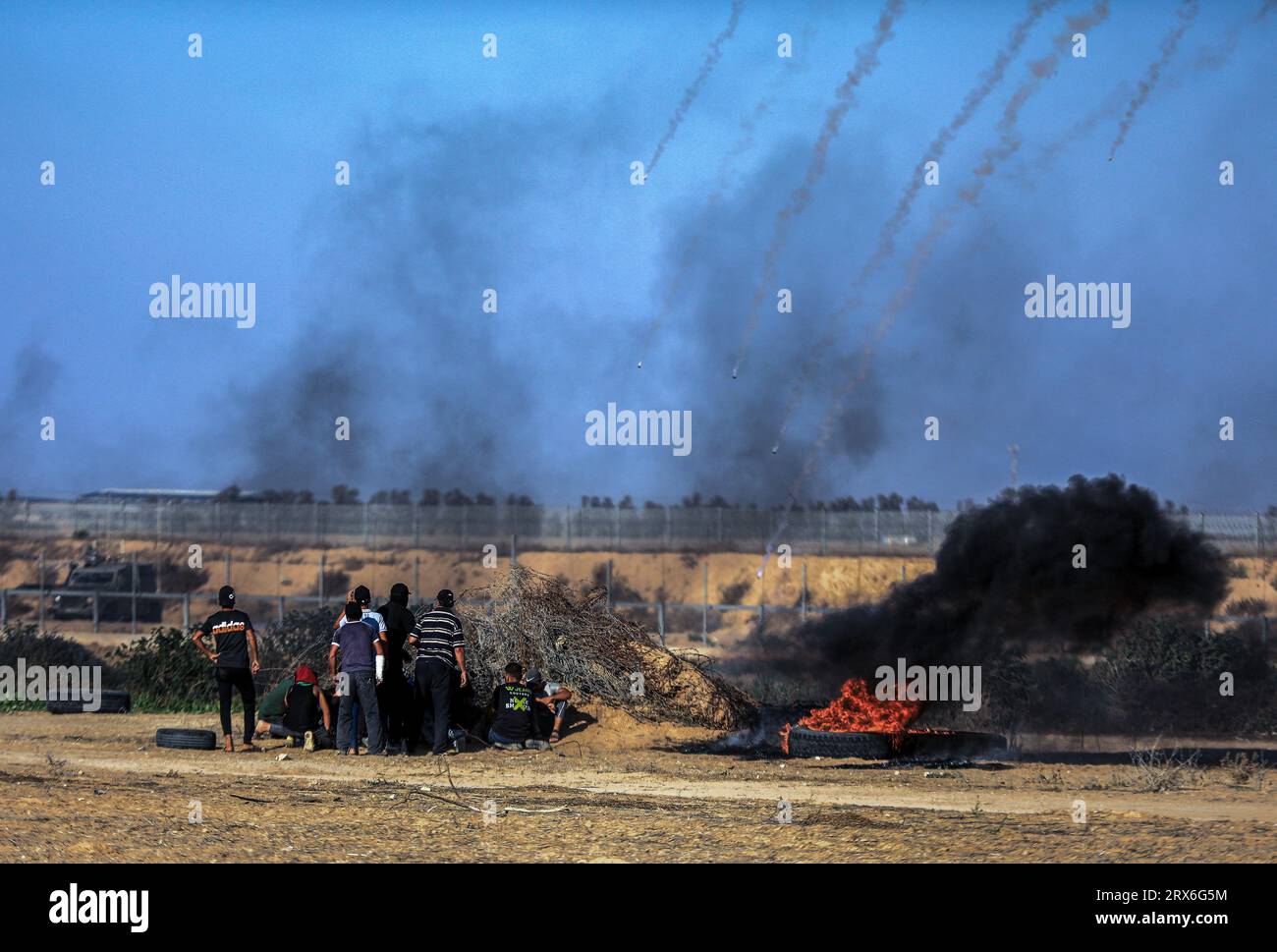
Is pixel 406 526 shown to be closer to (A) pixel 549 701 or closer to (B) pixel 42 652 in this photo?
(B) pixel 42 652

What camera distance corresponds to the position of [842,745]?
17984 millimetres

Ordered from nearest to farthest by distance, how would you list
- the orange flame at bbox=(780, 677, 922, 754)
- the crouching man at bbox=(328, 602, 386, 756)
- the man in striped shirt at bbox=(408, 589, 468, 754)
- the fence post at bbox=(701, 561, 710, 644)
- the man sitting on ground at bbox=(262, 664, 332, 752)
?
1. the crouching man at bbox=(328, 602, 386, 756)
2. the man in striped shirt at bbox=(408, 589, 468, 754)
3. the man sitting on ground at bbox=(262, 664, 332, 752)
4. the orange flame at bbox=(780, 677, 922, 754)
5. the fence post at bbox=(701, 561, 710, 644)

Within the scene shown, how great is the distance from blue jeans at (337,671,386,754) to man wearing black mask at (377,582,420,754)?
0.49 feet

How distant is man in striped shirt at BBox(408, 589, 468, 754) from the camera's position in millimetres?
16797

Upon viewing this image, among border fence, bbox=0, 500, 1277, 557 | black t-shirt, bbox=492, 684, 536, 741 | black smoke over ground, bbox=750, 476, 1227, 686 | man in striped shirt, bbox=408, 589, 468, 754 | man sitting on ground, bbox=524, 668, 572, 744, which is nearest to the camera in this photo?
man in striped shirt, bbox=408, 589, 468, 754

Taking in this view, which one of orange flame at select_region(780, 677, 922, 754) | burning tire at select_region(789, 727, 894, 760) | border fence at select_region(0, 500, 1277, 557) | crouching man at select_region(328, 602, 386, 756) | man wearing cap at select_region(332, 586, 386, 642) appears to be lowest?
burning tire at select_region(789, 727, 894, 760)

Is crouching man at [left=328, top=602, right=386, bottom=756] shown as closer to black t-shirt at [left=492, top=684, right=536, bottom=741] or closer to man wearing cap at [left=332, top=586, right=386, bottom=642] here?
man wearing cap at [left=332, top=586, right=386, bottom=642]

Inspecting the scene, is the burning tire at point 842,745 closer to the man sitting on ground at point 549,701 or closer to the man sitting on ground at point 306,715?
the man sitting on ground at point 549,701

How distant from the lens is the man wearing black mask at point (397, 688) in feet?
56.5

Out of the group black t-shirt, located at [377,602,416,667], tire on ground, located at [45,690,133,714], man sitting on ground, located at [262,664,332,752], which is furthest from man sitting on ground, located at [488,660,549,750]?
tire on ground, located at [45,690,133,714]

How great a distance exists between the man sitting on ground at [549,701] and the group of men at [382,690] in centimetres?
2

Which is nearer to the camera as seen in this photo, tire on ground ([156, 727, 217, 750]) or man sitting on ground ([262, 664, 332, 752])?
man sitting on ground ([262, 664, 332, 752])

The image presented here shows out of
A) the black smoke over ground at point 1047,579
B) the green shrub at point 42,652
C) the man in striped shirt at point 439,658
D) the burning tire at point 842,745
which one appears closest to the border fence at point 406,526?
the green shrub at point 42,652
